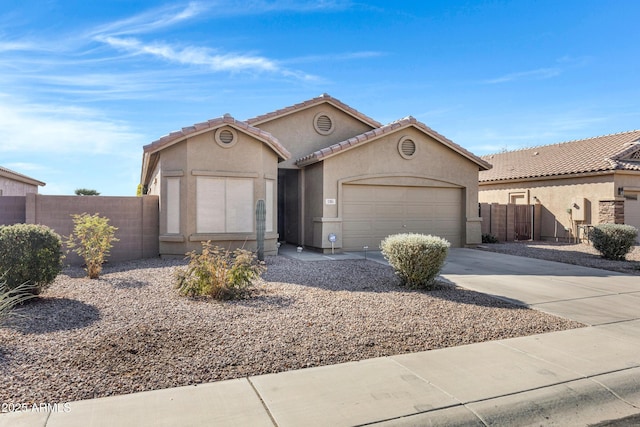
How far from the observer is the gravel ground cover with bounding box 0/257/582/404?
14.8ft

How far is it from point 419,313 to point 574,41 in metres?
14.0

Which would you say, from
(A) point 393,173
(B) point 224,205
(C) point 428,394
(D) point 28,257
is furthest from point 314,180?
(C) point 428,394

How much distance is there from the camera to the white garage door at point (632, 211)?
19578 millimetres

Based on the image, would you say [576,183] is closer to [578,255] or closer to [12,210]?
[578,255]

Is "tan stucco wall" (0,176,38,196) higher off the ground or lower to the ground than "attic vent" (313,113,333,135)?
lower

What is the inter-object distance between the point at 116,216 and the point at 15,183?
56.5 ft

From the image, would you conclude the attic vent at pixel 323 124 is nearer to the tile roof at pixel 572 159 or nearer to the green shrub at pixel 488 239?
the green shrub at pixel 488 239

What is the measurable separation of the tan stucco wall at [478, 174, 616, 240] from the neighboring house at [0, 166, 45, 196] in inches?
1074

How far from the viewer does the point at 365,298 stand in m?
8.01

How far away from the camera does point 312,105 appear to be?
17.4m

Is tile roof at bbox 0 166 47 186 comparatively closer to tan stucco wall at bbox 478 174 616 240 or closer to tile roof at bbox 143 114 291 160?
tile roof at bbox 143 114 291 160

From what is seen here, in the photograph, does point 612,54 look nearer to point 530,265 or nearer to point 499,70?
point 499,70

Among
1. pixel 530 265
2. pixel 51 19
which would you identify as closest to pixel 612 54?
pixel 530 265

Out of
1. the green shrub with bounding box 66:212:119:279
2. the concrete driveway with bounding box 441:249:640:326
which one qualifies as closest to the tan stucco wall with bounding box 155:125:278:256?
the green shrub with bounding box 66:212:119:279
